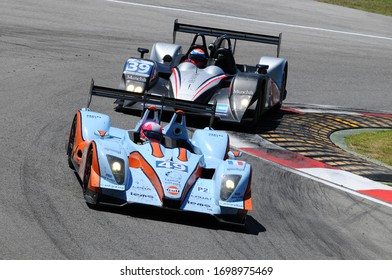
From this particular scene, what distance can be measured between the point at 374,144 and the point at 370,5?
21.6m

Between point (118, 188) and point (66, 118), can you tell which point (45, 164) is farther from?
point (66, 118)

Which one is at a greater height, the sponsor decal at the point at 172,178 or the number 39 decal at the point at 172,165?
the number 39 decal at the point at 172,165

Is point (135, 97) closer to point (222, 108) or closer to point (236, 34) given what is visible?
point (222, 108)

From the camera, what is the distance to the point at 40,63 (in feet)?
67.6

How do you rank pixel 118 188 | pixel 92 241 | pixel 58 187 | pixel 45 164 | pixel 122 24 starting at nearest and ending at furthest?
pixel 92 241
pixel 118 188
pixel 58 187
pixel 45 164
pixel 122 24

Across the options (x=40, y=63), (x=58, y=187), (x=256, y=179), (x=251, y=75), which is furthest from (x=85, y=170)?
(x=40, y=63)

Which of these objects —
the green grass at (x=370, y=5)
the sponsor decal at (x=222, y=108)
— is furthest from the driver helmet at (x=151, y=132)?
the green grass at (x=370, y=5)

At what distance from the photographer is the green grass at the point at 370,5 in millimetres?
37156

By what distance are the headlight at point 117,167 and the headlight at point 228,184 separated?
4.13 feet

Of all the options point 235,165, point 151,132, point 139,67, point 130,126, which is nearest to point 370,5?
point 139,67

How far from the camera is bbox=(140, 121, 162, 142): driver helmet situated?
486 inches

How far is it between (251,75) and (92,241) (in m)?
8.33

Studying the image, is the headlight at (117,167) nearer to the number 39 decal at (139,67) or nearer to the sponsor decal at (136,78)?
the sponsor decal at (136,78)

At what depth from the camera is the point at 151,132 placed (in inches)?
486
